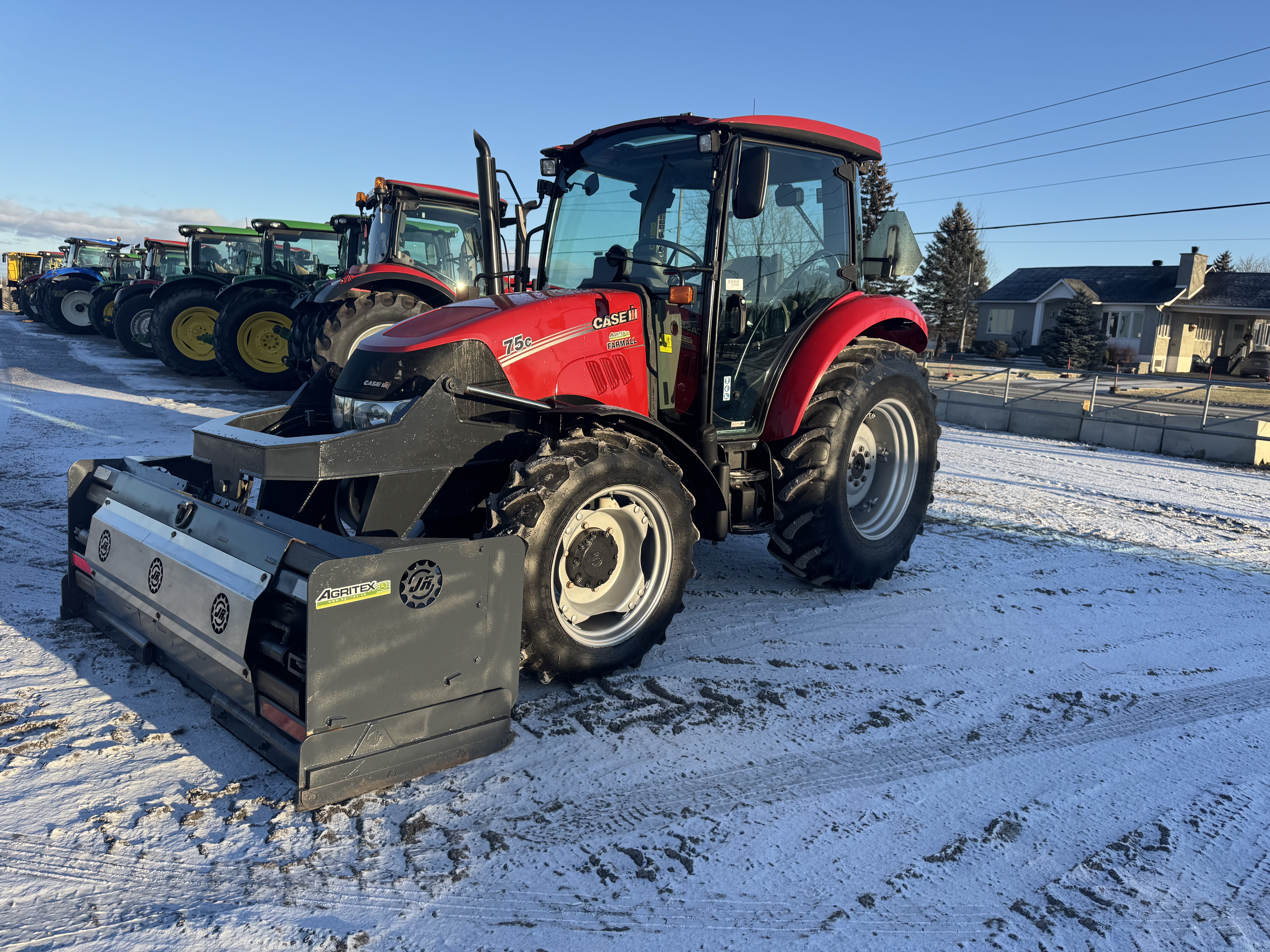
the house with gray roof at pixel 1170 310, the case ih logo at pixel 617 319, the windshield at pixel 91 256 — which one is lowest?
the case ih logo at pixel 617 319

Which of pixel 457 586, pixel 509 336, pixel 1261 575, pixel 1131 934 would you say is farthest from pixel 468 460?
pixel 1261 575

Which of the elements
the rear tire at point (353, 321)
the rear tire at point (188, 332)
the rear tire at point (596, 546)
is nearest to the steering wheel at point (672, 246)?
the rear tire at point (596, 546)

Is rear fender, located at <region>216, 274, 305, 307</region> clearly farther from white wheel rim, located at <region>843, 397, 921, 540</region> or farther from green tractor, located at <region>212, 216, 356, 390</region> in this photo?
white wheel rim, located at <region>843, 397, 921, 540</region>

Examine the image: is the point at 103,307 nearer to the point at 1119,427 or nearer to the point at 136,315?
the point at 136,315

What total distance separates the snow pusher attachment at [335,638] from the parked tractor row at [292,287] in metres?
1.36

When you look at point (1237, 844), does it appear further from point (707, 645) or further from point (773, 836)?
point (707, 645)

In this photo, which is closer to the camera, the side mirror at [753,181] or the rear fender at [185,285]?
the side mirror at [753,181]

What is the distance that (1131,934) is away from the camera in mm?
2297

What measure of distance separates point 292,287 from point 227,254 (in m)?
3.41

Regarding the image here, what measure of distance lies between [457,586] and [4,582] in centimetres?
311

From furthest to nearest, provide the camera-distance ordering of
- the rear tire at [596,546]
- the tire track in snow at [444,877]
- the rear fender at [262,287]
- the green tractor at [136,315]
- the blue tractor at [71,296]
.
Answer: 1. the blue tractor at [71,296]
2. the green tractor at [136,315]
3. the rear fender at [262,287]
4. the rear tire at [596,546]
5. the tire track in snow at [444,877]

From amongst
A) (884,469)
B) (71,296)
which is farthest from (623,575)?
(71,296)

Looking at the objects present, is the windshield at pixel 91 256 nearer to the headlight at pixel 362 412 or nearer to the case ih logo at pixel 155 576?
the headlight at pixel 362 412

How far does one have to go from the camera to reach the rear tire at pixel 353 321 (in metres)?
8.20
